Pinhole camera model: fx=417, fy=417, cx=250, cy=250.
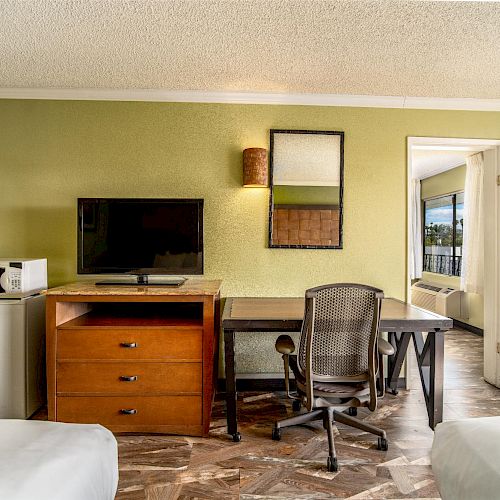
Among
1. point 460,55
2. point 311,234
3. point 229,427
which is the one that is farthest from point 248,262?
point 460,55

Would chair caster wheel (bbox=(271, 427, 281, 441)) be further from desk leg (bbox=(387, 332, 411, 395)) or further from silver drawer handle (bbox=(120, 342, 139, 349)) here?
desk leg (bbox=(387, 332, 411, 395))

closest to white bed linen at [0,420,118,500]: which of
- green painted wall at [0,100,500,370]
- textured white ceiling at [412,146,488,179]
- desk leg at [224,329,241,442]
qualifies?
desk leg at [224,329,241,442]

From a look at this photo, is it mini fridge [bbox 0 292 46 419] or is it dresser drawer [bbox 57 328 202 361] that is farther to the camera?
mini fridge [bbox 0 292 46 419]

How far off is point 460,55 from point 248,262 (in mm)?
2082

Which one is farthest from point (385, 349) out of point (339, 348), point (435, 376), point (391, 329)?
point (435, 376)

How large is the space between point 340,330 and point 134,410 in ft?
4.57

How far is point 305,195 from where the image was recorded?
3.48m

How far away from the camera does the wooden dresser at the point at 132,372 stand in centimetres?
263

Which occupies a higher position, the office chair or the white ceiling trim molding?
the white ceiling trim molding

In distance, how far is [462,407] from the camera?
3125mm

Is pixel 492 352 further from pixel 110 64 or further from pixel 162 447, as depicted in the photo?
pixel 110 64

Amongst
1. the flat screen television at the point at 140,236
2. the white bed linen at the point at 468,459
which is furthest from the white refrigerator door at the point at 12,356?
the white bed linen at the point at 468,459

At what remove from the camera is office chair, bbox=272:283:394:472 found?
2.28m

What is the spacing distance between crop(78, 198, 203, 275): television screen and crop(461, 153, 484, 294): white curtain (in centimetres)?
385
